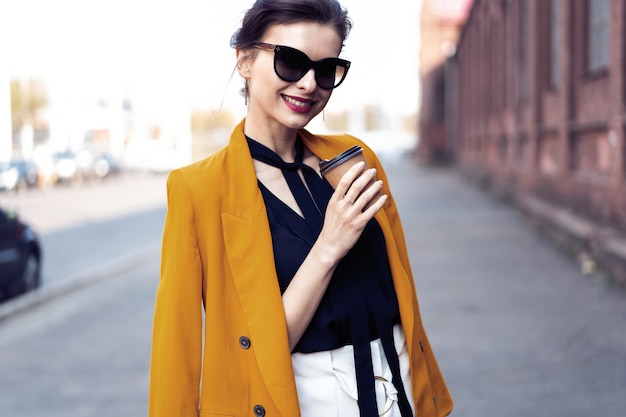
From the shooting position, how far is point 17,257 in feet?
32.1

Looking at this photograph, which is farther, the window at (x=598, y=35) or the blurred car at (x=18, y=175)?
the blurred car at (x=18, y=175)

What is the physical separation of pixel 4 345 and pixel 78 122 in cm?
7626

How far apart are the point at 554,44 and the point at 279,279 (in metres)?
15.6

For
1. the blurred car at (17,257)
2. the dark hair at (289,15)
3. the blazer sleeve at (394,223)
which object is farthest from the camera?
the blurred car at (17,257)

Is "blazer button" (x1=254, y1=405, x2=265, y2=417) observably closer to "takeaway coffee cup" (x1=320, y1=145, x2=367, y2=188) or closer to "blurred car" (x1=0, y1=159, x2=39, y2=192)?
"takeaway coffee cup" (x1=320, y1=145, x2=367, y2=188)

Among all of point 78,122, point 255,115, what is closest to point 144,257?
point 255,115

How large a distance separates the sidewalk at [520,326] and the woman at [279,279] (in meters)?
3.23

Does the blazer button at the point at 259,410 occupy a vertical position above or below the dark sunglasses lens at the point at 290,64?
below

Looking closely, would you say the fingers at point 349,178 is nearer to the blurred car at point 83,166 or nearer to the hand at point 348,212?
the hand at point 348,212

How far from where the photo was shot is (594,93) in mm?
12117

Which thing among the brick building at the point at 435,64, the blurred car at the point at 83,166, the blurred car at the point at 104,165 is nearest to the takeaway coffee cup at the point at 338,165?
the blurred car at the point at 83,166

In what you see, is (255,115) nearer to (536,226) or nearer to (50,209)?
(536,226)

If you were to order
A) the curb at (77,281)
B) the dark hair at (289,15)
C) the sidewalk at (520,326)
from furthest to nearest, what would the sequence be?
the curb at (77,281) < the sidewalk at (520,326) < the dark hair at (289,15)

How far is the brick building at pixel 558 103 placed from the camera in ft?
35.1
